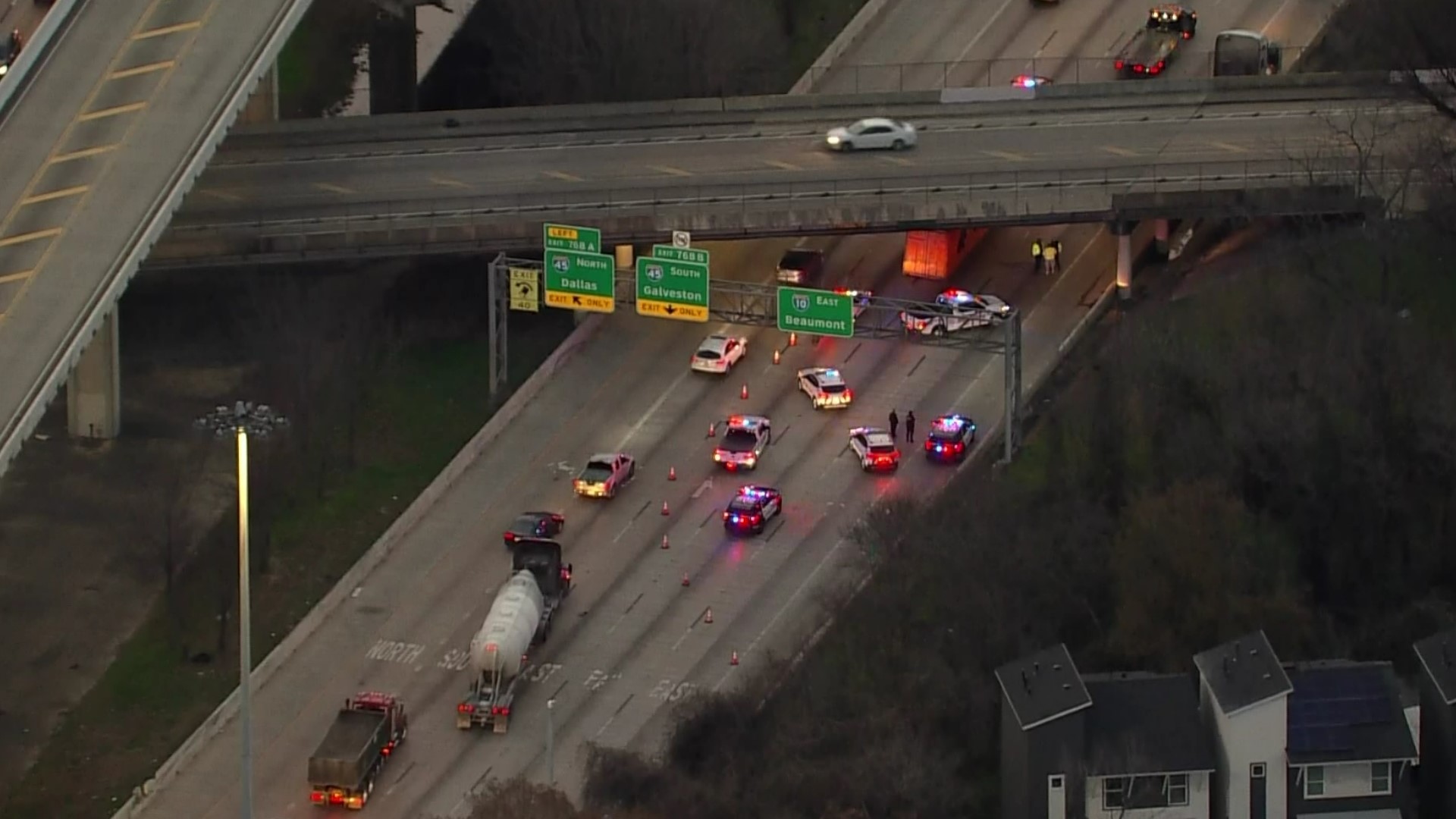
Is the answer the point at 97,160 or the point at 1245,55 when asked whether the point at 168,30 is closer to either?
the point at 97,160

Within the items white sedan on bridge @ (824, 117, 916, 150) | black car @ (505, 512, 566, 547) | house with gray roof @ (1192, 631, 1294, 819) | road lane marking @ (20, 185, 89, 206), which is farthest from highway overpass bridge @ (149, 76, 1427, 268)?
house with gray roof @ (1192, 631, 1294, 819)

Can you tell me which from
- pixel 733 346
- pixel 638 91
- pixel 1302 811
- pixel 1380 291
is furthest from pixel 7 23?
pixel 1302 811

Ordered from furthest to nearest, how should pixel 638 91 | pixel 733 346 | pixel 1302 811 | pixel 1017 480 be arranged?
1. pixel 638 91
2. pixel 733 346
3. pixel 1017 480
4. pixel 1302 811

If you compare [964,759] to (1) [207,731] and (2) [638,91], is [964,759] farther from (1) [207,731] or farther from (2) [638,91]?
(2) [638,91]

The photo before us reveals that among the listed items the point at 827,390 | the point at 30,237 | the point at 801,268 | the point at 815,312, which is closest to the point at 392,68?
the point at 801,268

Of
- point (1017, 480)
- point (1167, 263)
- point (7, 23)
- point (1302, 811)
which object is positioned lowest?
point (1302, 811)

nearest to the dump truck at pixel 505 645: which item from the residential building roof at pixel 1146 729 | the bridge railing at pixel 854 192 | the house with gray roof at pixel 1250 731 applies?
the residential building roof at pixel 1146 729

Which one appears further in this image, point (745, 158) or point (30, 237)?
point (745, 158)

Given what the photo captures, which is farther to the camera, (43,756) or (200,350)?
(200,350)
